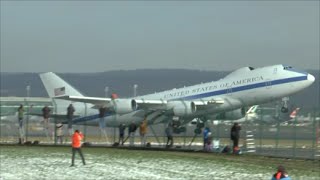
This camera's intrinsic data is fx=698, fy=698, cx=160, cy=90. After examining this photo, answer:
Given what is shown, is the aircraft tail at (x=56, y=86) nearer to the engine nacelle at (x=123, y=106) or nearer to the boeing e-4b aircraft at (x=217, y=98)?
the boeing e-4b aircraft at (x=217, y=98)

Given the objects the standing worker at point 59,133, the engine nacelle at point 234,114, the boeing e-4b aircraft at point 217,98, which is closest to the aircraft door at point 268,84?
the boeing e-4b aircraft at point 217,98

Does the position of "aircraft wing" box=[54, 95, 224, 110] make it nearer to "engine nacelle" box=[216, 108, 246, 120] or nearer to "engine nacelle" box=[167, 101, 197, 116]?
"engine nacelle" box=[167, 101, 197, 116]

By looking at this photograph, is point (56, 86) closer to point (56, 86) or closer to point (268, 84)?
point (56, 86)

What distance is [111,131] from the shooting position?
49.9 metres

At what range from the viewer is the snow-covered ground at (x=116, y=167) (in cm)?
2280

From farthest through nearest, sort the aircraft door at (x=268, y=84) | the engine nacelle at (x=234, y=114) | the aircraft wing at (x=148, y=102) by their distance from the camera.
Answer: the engine nacelle at (x=234, y=114) → the aircraft wing at (x=148, y=102) → the aircraft door at (x=268, y=84)

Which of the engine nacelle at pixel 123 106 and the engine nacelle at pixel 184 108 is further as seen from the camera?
the engine nacelle at pixel 184 108

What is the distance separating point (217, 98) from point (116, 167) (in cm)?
2003

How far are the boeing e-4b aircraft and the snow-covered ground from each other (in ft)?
37.3

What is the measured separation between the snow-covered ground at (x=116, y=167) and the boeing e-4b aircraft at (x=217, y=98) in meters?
11.4

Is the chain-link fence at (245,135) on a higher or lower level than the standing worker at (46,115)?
lower

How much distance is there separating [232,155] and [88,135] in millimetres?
18382

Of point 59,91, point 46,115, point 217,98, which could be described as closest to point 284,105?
point 217,98

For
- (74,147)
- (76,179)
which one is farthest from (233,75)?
(76,179)
